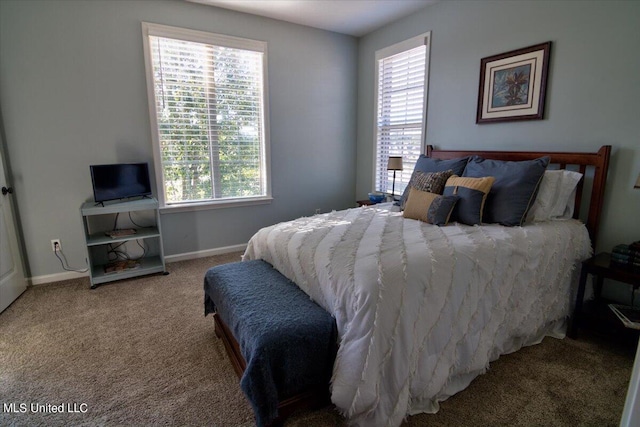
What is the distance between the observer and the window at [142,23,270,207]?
337 cm

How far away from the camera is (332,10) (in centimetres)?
357

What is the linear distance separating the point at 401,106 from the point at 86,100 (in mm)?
3300

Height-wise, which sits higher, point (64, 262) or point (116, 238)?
point (116, 238)

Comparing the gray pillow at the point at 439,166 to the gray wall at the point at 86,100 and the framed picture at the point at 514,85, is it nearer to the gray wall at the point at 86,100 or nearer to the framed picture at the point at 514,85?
the framed picture at the point at 514,85

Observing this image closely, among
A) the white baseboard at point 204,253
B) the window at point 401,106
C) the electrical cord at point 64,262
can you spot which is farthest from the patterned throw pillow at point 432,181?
the electrical cord at point 64,262

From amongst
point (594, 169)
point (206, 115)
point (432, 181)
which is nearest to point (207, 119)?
point (206, 115)

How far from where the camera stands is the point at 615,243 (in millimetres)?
2346

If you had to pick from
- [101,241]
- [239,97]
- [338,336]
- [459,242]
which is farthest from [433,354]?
[239,97]

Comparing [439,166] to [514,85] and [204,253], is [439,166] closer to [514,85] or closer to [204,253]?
[514,85]

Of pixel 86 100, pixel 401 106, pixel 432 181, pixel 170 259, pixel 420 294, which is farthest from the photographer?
pixel 401 106

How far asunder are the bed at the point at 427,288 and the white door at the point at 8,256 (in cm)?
207

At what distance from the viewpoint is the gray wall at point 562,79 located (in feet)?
7.30

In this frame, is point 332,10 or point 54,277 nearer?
point 54,277

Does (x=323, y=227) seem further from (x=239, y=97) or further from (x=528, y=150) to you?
(x=239, y=97)
